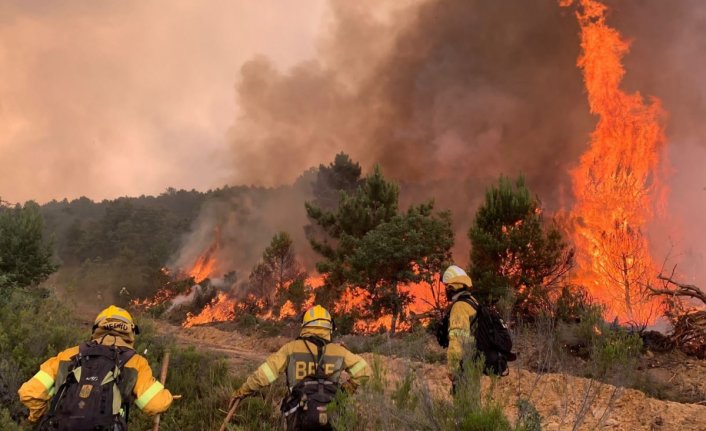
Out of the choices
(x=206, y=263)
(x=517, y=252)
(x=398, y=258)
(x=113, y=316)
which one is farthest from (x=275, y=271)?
(x=113, y=316)

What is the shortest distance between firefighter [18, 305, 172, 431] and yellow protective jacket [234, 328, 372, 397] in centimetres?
92

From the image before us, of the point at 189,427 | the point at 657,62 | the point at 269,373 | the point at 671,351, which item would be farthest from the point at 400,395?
the point at 657,62

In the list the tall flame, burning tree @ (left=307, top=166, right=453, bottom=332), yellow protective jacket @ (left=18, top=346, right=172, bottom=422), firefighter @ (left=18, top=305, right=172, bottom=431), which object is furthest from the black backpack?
the tall flame

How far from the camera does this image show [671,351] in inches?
456

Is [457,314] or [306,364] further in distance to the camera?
[457,314]

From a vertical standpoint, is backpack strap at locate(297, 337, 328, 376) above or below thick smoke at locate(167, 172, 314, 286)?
below

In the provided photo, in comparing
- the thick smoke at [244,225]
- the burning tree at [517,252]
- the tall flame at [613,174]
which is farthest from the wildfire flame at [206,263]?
the tall flame at [613,174]

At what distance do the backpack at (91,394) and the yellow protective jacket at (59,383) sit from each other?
81mm

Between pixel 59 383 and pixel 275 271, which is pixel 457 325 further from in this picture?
pixel 275 271

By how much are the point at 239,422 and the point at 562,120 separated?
38.7m

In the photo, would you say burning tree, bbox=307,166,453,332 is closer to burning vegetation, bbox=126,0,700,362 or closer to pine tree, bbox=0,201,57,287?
burning vegetation, bbox=126,0,700,362

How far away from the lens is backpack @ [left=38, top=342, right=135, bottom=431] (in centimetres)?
333

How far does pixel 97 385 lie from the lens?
3.41 meters

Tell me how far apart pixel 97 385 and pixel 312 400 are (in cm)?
171
